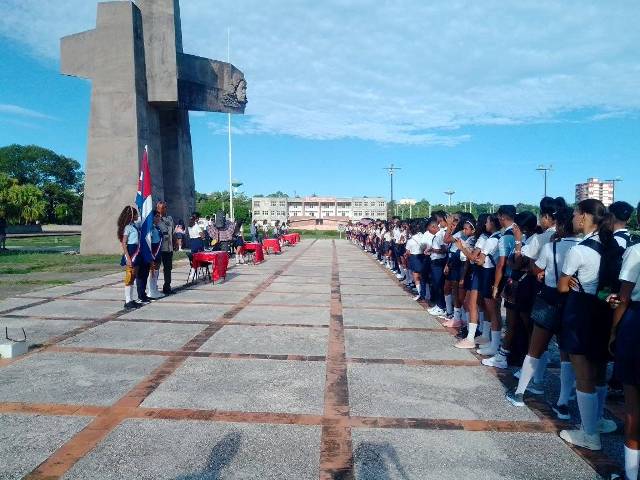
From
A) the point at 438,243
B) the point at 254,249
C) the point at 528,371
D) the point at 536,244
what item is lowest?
the point at 528,371

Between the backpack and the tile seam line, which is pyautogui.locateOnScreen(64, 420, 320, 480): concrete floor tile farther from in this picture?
the backpack

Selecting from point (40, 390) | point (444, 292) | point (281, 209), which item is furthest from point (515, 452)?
point (281, 209)

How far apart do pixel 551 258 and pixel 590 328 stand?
76 centimetres

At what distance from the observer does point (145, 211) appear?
8945 mm

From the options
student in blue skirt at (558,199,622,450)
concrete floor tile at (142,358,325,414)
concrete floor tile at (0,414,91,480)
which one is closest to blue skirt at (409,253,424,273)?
concrete floor tile at (142,358,325,414)

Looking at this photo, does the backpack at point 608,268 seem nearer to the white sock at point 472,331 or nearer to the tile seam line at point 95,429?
the white sock at point 472,331

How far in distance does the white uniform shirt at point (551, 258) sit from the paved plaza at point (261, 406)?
1156 millimetres

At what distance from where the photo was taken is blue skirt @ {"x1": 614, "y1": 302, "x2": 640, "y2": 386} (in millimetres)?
2764

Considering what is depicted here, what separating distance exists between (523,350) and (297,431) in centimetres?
294

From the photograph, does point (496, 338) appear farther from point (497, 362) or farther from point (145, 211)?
point (145, 211)

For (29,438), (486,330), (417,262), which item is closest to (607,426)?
(486,330)

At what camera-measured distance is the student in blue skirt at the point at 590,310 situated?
11.1 feet

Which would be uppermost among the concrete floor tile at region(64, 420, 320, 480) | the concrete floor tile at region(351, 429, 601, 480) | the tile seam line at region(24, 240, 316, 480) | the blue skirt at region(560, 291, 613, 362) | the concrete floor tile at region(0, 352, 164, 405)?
the blue skirt at region(560, 291, 613, 362)

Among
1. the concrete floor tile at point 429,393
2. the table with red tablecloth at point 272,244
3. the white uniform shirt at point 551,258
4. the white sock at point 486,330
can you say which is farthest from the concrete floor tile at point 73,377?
the table with red tablecloth at point 272,244
